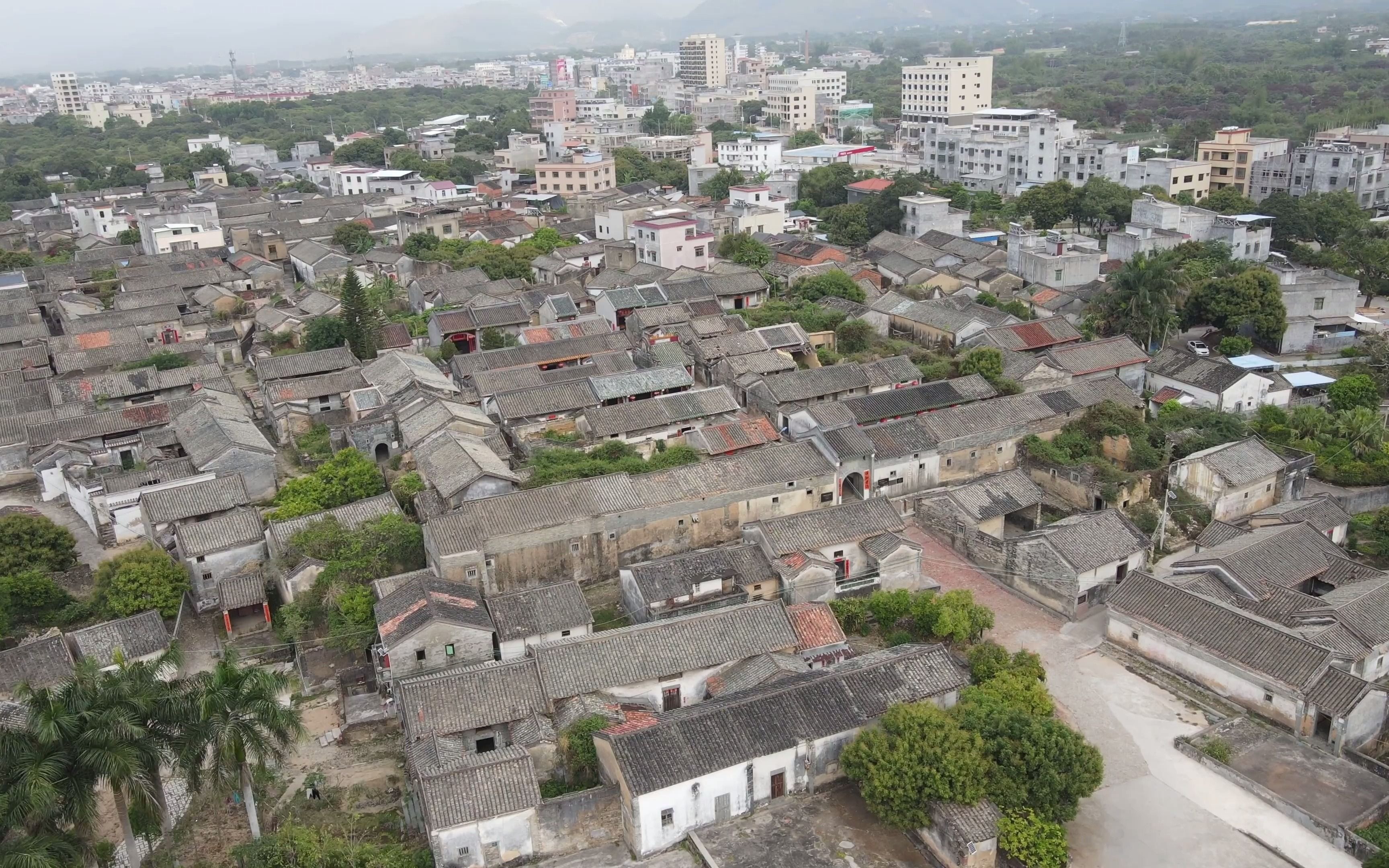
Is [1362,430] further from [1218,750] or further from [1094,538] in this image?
[1218,750]

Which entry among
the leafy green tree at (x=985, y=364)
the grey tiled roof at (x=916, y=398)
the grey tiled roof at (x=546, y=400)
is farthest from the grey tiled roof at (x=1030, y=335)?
the grey tiled roof at (x=546, y=400)

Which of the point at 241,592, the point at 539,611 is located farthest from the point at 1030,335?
the point at 241,592

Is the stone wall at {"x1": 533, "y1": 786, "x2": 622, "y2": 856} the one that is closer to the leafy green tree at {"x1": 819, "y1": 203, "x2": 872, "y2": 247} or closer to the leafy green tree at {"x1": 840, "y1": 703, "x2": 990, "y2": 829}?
the leafy green tree at {"x1": 840, "y1": 703, "x2": 990, "y2": 829}

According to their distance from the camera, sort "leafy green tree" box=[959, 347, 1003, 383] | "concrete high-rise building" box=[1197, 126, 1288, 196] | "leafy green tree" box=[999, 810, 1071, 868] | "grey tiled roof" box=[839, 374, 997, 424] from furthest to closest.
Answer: "concrete high-rise building" box=[1197, 126, 1288, 196] < "leafy green tree" box=[959, 347, 1003, 383] < "grey tiled roof" box=[839, 374, 997, 424] < "leafy green tree" box=[999, 810, 1071, 868]

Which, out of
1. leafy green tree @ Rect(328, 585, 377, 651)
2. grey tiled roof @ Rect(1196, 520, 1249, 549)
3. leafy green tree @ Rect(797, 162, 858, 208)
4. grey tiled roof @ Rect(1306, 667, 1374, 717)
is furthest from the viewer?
leafy green tree @ Rect(797, 162, 858, 208)

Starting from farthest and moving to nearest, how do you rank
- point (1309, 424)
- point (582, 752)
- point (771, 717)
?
1. point (1309, 424)
2. point (582, 752)
3. point (771, 717)

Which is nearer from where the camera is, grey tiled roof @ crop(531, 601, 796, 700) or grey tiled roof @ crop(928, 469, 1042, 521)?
grey tiled roof @ crop(531, 601, 796, 700)

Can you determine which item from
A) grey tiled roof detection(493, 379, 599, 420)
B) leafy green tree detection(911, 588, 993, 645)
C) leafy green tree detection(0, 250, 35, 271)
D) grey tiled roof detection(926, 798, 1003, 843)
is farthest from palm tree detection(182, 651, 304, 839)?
leafy green tree detection(0, 250, 35, 271)
